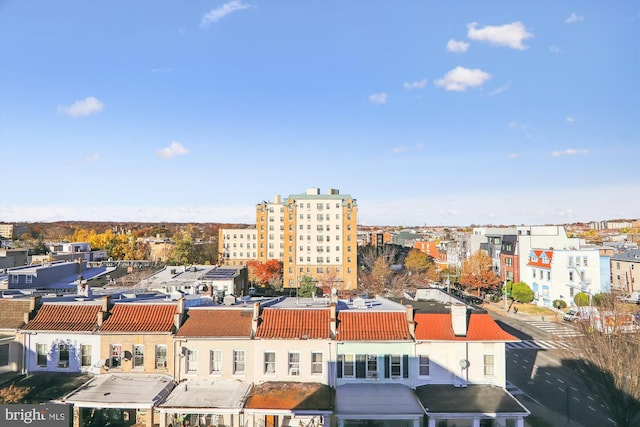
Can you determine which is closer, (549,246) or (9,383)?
(9,383)

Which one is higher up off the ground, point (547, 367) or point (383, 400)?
point (383, 400)

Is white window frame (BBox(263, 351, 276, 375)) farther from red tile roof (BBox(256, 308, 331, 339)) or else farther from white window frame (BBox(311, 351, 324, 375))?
white window frame (BBox(311, 351, 324, 375))

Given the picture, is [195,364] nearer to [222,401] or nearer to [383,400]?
[222,401]

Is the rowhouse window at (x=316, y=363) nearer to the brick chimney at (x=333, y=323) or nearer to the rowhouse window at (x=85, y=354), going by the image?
the brick chimney at (x=333, y=323)

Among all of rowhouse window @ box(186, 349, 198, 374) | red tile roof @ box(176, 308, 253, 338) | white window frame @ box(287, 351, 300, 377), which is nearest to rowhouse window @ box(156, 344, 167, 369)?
red tile roof @ box(176, 308, 253, 338)

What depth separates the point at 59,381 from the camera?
22438 mm

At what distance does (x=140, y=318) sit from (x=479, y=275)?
61533 millimetres

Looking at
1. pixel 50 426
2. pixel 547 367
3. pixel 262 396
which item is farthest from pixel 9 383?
pixel 547 367

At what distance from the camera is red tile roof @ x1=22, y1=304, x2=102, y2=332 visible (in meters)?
23.8

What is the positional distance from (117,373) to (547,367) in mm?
33734

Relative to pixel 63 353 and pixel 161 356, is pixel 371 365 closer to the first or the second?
pixel 161 356

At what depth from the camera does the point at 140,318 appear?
24.3 metres

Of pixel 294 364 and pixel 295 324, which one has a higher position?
pixel 295 324

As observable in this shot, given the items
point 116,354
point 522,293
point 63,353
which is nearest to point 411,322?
point 116,354
